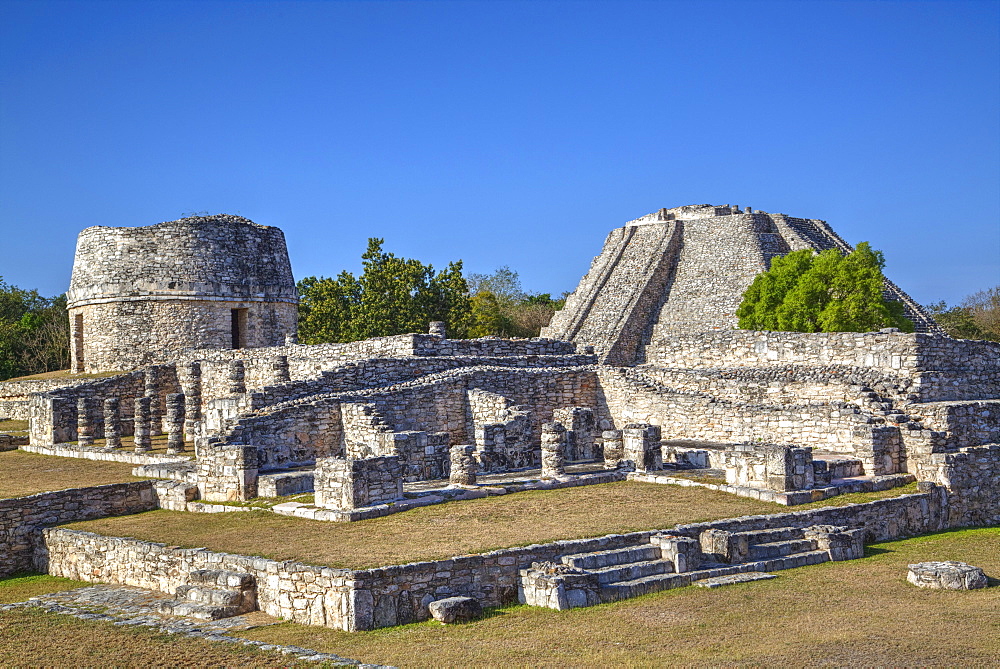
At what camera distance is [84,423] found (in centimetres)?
2414

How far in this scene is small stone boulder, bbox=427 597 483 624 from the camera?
436 inches

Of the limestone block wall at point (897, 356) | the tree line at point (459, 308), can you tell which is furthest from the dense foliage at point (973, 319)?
the limestone block wall at point (897, 356)

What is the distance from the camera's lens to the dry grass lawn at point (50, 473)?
58.4ft

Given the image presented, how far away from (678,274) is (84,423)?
2587 centimetres

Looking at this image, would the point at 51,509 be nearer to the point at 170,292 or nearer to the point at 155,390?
the point at 155,390

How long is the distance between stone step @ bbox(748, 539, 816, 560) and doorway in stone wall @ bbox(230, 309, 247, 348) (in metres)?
20.6

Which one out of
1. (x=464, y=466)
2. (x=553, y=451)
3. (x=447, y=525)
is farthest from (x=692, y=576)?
(x=553, y=451)

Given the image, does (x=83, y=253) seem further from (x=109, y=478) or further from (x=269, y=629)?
(x=269, y=629)

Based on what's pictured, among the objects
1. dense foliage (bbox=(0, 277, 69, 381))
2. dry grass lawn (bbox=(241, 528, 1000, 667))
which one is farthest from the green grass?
dry grass lawn (bbox=(241, 528, 1000, 667))

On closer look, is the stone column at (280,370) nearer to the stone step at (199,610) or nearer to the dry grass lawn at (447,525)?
the dry grass lawn at (447,525)

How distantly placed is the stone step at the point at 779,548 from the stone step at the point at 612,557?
1.43 meters

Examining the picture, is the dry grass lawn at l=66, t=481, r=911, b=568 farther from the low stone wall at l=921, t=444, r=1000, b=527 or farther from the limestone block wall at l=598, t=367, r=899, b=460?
the limestone block wall at l=598, t=367, r=899, b=460

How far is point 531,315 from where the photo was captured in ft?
198

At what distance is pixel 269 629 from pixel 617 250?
36921 mm
